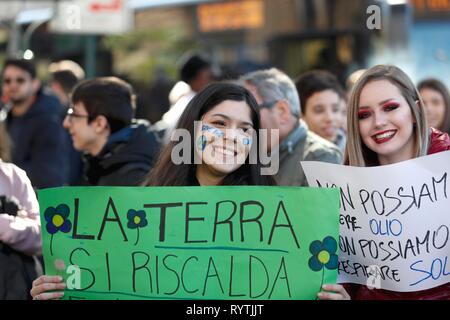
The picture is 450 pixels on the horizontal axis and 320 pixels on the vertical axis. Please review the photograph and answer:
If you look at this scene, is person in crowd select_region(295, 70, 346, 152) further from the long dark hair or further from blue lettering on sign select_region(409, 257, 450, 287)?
blue lettering on sign select_region(409, 257, 450, 287)

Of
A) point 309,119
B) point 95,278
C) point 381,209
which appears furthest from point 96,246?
point 309,119

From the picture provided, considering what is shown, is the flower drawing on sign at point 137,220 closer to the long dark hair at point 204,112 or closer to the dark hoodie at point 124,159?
the long dark hair at point 204,112

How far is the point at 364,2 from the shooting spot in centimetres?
1194

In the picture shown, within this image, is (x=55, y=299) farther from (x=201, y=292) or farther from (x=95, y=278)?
(x=201, y=292)

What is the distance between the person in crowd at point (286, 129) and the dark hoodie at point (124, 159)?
0.65 metres

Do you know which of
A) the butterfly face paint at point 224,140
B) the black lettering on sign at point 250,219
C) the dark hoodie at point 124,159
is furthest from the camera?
the dark hoodie at point 124,159

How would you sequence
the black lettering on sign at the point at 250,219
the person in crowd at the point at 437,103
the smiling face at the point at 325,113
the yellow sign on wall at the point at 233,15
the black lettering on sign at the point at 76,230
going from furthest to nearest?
1. the yellow sign on wall at the point at 233,15
2. the person in crowd at the point at 437,103
3. the smiling face at the point at 325,113
4. the black lettering on sign at the point at 76,230
5. the black lettering on sign at the point at 250,219

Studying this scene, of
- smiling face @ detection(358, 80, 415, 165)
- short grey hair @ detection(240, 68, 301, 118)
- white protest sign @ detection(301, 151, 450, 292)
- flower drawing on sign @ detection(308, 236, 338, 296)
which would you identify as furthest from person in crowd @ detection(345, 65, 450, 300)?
short grey hair @ detection(240, 68, 301, 118)

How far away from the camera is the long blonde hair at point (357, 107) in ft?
12.3

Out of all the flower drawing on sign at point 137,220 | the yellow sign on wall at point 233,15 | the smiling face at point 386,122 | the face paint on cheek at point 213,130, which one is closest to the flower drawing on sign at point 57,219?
the flower drawing on sign at point 137,220

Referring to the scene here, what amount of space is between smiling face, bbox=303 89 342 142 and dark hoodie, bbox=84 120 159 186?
1406 millimetres

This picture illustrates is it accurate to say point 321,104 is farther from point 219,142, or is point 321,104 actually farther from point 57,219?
point 57,219

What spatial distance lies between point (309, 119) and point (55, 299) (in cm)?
339
